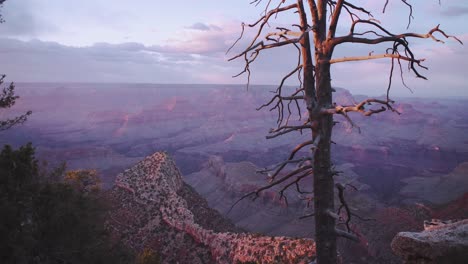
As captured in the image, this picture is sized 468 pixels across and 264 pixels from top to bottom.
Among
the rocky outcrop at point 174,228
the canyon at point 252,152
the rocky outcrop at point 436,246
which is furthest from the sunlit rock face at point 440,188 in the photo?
the rocky outcrop at point 436,246

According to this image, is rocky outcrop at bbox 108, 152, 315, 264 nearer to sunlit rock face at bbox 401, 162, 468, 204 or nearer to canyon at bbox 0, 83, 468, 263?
canyon at bbox 0, 83, 468, 263

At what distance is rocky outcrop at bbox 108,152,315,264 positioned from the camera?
2167 cm

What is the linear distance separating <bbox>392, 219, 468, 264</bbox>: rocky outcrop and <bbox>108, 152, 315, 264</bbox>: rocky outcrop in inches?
456

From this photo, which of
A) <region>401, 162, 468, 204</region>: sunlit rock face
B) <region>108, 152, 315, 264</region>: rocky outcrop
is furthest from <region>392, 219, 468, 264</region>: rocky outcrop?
<region>401, 162, 468, 204</region>: sunlit rock face

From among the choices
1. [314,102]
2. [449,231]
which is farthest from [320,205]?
[449,231]

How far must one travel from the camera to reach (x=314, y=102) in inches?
199

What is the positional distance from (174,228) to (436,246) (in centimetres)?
2422

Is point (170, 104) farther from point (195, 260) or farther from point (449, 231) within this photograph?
point (449, 231)

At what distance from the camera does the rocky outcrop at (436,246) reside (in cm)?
648

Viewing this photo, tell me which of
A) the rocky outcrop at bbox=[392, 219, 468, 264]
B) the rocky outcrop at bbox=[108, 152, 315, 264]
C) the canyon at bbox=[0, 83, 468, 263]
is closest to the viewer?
the rocky outcrop at bbox=[392, 219, 468, 264]

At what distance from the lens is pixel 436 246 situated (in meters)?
6.66

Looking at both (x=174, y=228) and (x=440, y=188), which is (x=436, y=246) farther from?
(x=440, y=188)

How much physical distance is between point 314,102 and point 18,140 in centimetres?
14409

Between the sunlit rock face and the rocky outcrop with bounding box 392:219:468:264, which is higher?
the rocky outcrop with bounding box 392:219:468:264
